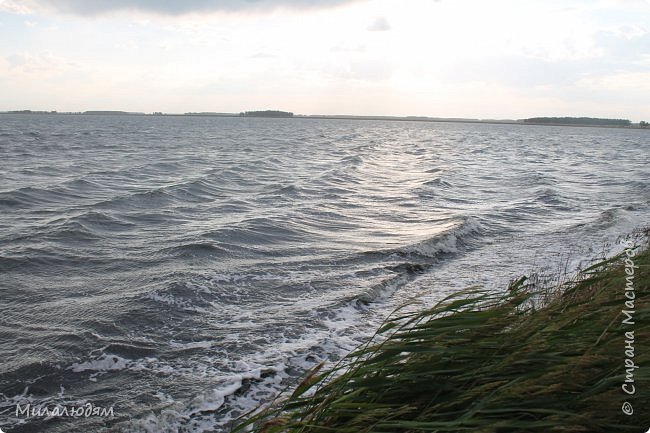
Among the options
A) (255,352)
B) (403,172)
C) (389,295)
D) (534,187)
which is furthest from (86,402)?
(403,172)

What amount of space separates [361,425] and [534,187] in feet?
102

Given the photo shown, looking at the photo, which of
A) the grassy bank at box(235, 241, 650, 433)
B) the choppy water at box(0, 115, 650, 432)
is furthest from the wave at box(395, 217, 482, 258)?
the grassy bank at box(235, 241, 650, 433)

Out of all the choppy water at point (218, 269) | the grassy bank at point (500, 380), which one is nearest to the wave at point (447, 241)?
the choppy water at point (218, 269)

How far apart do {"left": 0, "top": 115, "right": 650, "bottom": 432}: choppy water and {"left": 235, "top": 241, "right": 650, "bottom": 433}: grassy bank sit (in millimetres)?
3179

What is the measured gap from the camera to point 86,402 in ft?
22.9

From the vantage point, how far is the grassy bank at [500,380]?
3.41m

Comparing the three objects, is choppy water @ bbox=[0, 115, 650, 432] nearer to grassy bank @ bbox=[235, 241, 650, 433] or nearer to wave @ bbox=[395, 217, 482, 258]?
wave @ bbox=[395, 217, 482, 258]

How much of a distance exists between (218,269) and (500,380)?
33.5 feet

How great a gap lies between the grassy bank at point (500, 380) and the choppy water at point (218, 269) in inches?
125

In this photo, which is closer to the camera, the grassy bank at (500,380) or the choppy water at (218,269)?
the grassy bank at (500,380)

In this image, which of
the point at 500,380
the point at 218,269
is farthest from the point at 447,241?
the point at 500,380

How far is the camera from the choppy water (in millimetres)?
7516

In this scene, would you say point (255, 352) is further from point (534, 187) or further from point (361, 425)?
point (534, 187)

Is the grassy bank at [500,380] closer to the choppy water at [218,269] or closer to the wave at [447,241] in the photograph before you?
the choppy water at [218,269]
